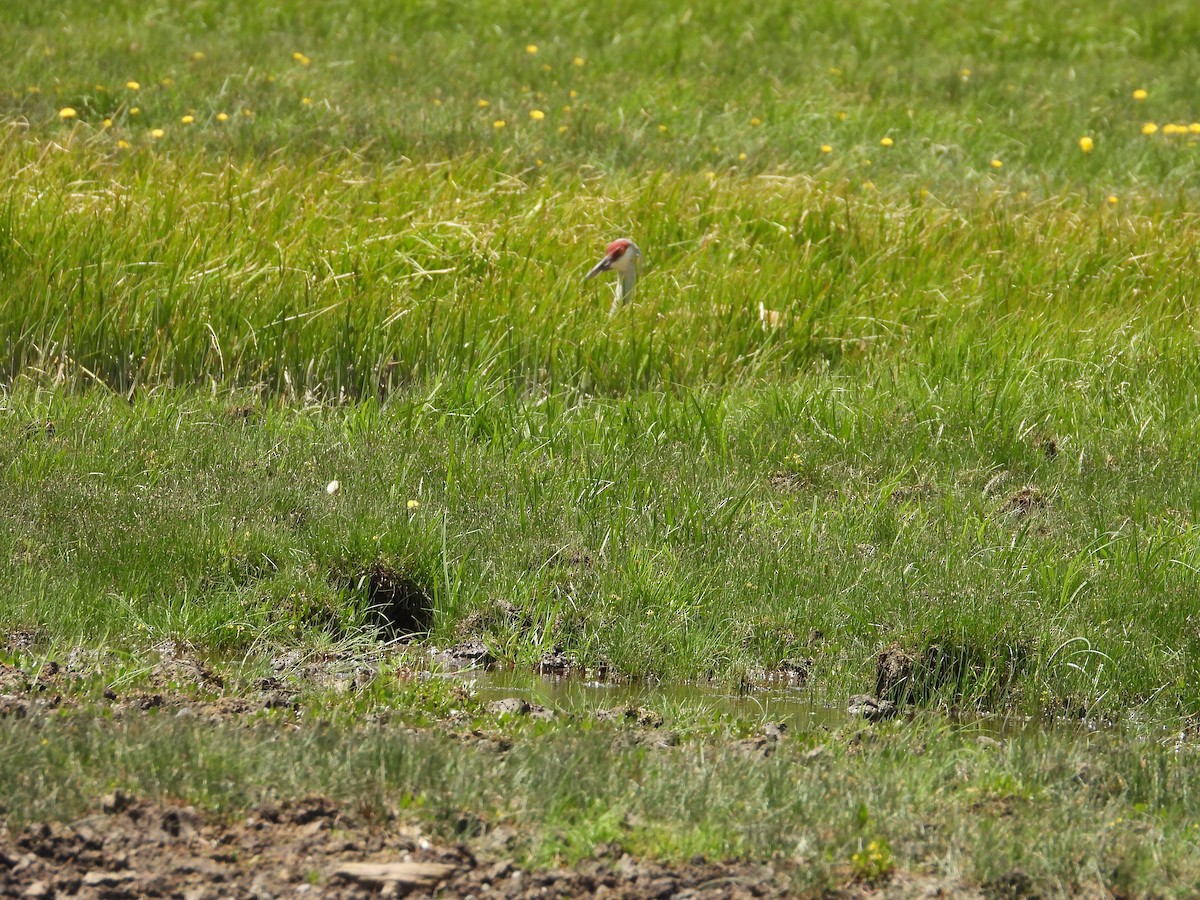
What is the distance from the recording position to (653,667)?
4.76 metres

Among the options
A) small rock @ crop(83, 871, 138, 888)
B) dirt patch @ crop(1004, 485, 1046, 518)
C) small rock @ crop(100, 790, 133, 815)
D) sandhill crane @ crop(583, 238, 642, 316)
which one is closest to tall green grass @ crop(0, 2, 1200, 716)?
dirt patch @ crop(1004, 485, 1046, 518)

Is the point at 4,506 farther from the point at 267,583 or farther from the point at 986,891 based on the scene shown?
the point at 986,891

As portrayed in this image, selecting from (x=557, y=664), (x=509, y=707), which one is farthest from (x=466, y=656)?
(x=509, y=707)

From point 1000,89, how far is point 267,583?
40.8ft

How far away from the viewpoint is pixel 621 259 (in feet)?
26.7

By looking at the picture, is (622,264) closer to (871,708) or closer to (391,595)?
(391,595)

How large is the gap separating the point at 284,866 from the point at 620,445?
3503 millimetres

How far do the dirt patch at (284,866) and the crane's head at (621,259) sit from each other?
17.2ft

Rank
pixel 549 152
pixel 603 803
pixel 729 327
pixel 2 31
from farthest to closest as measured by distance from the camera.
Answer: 1. pixel 2 31
2. pixel 549 152
3. pixel 729 327
4. pixel 603 803

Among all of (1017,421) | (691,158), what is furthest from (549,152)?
(1017,421)

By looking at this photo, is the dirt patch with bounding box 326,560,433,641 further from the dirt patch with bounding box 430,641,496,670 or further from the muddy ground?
the muddy ground

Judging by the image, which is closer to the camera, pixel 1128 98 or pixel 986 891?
pixel 986 891

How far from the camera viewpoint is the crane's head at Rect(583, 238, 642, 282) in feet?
26.6

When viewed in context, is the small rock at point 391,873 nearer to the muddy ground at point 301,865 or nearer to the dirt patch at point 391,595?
the muddy ground at point 301,865
